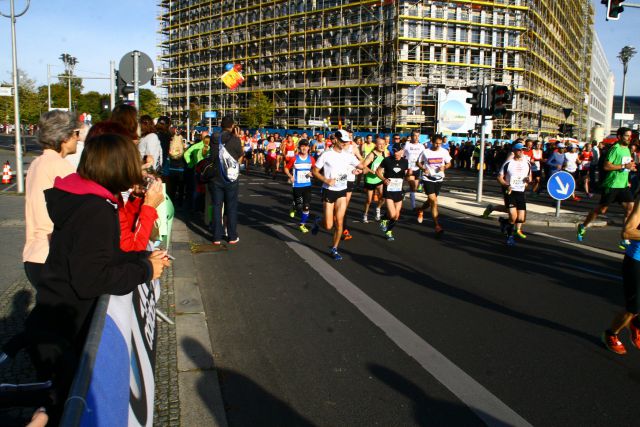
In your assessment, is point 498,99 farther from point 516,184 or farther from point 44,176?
point 44,176

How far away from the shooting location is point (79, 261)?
2531mm

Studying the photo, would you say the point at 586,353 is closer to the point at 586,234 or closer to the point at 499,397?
the point at 499,397

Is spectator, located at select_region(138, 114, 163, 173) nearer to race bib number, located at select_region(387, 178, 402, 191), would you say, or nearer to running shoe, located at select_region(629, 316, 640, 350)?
race bib number, located at select_region(387, 178, 402, 191)

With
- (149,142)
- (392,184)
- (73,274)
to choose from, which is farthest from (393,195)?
(73,274)

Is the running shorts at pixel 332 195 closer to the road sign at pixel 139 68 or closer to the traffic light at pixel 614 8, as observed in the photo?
the road sign at pixel 139 68

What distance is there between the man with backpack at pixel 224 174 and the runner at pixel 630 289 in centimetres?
586

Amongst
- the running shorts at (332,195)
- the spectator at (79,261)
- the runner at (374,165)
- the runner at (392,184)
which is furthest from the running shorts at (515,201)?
the spectator at (79,261)

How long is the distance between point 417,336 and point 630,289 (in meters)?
1.80

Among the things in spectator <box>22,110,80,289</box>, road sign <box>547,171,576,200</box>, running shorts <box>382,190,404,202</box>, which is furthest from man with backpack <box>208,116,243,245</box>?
road sign <box>547,171,576,200</box>

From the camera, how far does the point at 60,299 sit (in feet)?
8.70

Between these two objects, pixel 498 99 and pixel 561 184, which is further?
pixel 498 99

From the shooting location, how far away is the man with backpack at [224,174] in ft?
29.5

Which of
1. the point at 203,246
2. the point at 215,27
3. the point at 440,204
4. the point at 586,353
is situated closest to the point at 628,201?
the point at 440,204

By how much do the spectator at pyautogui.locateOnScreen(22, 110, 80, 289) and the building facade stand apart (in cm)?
11611
